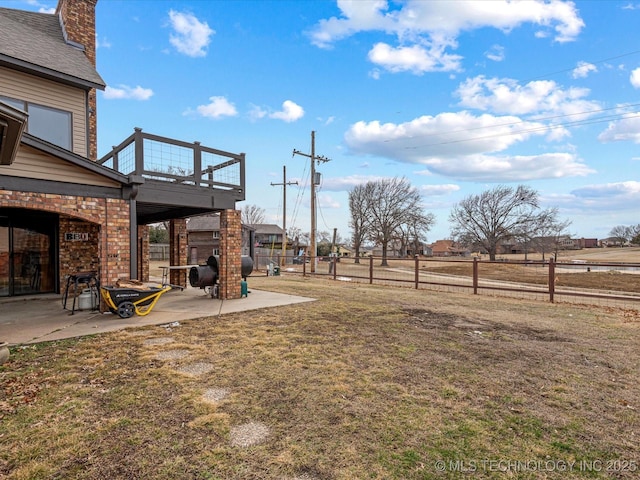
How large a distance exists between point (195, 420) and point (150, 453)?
0.48 meters

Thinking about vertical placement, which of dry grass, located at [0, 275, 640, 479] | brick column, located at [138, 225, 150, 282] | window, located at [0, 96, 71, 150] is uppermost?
window, located at [0, 96, 71, 150]

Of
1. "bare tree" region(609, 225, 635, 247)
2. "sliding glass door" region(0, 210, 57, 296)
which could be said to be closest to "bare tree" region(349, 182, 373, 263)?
"sliding glass door" region(0, 210, 57, 296)

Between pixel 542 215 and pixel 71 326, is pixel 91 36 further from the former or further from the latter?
pixel 542 215

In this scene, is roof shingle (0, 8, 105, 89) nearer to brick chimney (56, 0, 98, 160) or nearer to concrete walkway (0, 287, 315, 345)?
brick chimney (56, 0, 98, 160)

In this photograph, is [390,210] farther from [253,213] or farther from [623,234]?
[623,234]

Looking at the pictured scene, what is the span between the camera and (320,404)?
3211mm

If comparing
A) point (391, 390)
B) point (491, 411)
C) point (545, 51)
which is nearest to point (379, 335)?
point (391, 390)

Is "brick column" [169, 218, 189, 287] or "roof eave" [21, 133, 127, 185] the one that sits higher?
"roof eave" [21, 133, 127, 185]

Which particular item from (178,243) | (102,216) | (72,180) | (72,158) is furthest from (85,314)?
(178,243)

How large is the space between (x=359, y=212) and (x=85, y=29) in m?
30.8

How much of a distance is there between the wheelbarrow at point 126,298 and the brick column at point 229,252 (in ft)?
7.06

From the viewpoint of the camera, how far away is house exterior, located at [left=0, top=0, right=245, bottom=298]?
6.44m

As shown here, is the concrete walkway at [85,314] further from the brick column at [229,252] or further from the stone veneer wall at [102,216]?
the stone veneer wall at [102,216]

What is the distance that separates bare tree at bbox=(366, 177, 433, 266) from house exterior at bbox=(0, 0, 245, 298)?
28.6 m
